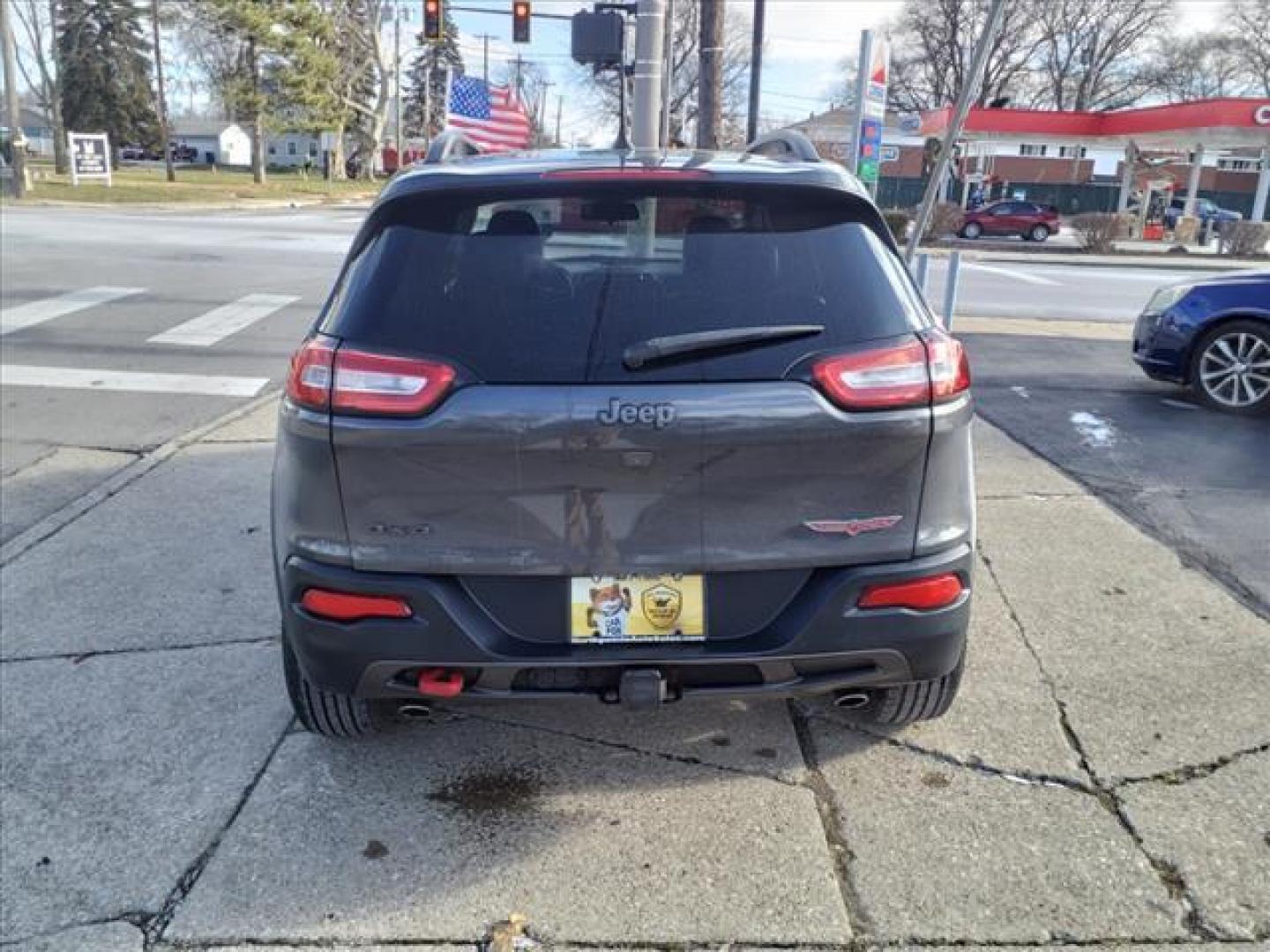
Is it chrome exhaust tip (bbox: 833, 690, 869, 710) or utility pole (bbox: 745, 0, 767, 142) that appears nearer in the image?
chrome exhaust tip (bbox: 833, 690, 869, 710)

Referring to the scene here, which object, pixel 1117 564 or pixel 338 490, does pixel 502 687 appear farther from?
pixel 1117 564

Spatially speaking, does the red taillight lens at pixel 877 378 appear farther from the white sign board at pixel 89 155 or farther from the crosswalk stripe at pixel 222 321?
the white sign board at pixel 89 155

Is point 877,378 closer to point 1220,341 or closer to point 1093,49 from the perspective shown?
point 1220,341

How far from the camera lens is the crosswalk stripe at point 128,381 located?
8258mm

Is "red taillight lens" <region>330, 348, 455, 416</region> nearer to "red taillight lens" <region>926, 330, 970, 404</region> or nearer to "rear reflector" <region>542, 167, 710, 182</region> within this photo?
"rear reflector" <region>542, 167, 710, 182</region>

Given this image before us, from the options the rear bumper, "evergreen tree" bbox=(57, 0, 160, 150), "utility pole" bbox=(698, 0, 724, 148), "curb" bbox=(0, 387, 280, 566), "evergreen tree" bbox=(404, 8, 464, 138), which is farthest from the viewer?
"evergreen tree" bbox=(404, 8, 464, 138)

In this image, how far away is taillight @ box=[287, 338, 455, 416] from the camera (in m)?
2.49

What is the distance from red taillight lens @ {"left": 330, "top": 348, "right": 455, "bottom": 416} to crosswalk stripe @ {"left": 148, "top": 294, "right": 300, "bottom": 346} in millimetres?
8360

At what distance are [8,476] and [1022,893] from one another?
5857 millimetres

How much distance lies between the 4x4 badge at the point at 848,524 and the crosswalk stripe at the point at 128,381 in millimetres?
6779

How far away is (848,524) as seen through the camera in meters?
2.60

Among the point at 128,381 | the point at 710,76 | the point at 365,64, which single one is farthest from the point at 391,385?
the point at 365,64

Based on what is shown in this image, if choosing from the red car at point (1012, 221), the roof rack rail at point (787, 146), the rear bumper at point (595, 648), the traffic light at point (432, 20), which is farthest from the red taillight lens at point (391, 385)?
the red car at point (1012, 221)

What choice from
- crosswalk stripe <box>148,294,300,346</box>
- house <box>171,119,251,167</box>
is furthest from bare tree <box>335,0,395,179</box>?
house <box>171,119,251,167</box>
